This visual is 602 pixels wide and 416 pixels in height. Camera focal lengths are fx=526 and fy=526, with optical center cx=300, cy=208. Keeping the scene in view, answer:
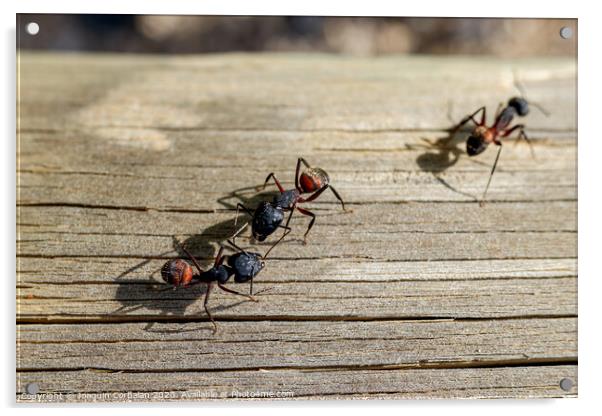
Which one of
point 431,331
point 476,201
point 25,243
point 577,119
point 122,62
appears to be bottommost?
point 431,331

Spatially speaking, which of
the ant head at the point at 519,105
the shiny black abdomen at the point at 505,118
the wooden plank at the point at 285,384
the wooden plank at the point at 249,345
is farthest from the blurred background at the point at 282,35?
the wooden plank at the point at 285,384

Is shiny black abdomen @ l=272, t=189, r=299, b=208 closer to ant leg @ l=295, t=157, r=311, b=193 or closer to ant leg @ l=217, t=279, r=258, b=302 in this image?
ant leg @ l=295, t=157, r=311, b=193

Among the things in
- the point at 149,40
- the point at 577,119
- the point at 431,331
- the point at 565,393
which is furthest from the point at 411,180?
the point at 149,40

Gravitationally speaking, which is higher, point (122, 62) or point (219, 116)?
point (122, 62)

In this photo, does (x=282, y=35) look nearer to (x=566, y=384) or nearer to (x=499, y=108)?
(x=499, y=108)

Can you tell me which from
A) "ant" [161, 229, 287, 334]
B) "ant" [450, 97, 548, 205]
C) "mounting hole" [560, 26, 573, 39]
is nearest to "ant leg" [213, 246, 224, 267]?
"ant" [161, 229, 287, 334]

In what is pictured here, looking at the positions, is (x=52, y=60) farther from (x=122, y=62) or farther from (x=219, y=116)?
(x=219, y=116)
